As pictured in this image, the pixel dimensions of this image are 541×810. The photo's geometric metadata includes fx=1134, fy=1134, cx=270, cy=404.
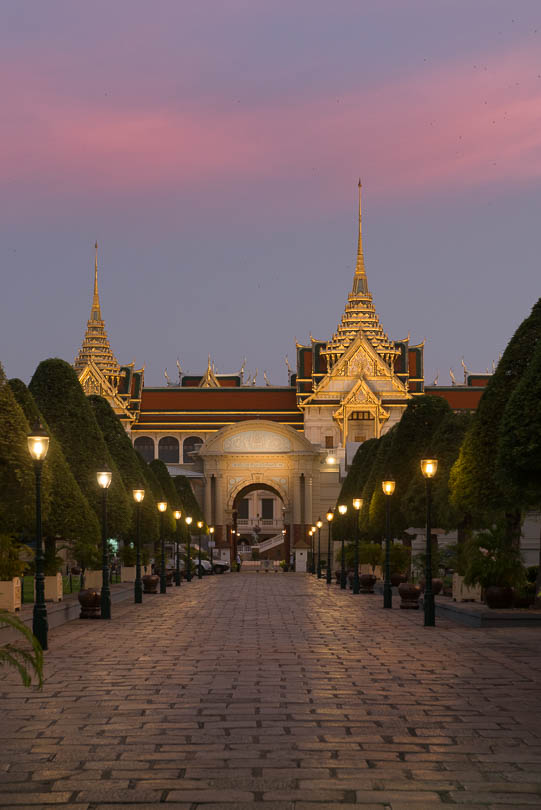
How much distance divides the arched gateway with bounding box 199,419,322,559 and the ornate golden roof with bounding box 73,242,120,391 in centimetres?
2245

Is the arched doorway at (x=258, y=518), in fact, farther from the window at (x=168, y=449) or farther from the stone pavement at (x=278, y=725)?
the stone pavement at (x=278, y=725)

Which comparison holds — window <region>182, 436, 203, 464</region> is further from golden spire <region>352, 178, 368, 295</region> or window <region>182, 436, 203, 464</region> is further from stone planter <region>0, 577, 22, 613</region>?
stone planter <region>0, 577, 22, 613</region>

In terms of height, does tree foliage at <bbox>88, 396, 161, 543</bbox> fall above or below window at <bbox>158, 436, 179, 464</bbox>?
below

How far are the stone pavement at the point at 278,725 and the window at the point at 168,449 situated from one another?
10905 cm

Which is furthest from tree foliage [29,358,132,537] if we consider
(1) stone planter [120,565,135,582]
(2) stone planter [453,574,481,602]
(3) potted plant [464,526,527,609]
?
(1) stone planter [120,565,135,582]

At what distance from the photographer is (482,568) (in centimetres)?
2689

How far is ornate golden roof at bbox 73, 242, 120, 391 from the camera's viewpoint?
131 metres

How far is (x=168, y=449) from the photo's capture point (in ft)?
431

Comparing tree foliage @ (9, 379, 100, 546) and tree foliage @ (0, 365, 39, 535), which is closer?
tree foliage @ (0, 365, 39, 535)

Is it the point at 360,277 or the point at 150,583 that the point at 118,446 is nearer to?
the point at 150,583

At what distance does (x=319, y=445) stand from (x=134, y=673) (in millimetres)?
99524

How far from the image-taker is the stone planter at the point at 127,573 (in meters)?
52.9

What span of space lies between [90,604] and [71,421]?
9410 millimetres

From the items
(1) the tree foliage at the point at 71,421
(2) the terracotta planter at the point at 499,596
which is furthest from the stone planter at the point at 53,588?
(2) the terracotta planter at the point at 499,596
